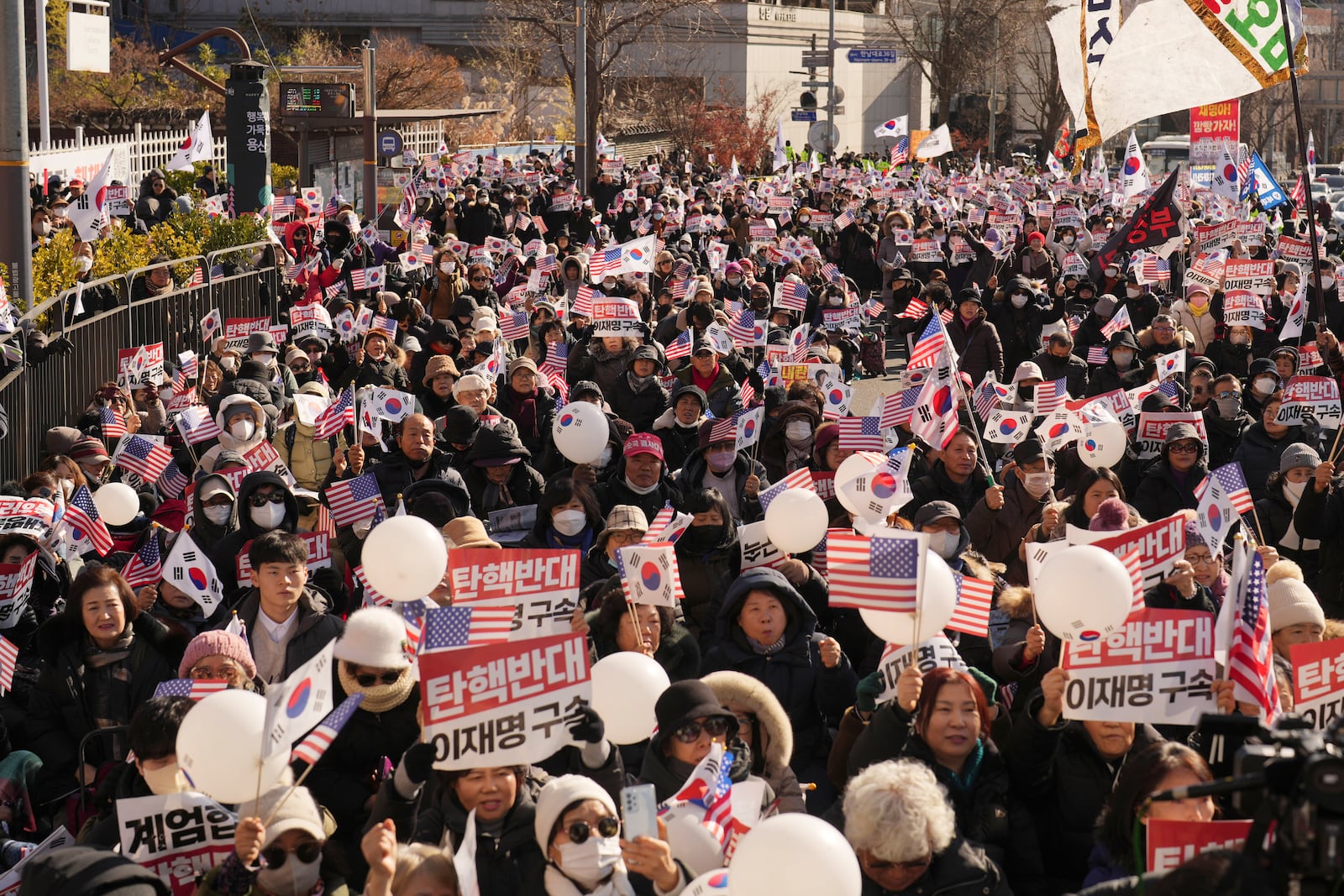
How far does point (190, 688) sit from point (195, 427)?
499 cm

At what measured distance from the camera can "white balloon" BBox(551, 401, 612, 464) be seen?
371 inches

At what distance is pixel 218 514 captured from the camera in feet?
27.0

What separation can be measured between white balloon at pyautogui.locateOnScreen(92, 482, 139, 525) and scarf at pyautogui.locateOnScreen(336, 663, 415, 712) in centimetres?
311

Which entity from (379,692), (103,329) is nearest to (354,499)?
(379,692)

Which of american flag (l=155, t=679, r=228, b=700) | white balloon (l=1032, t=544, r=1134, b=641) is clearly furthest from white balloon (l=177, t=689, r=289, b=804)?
white balloon (l=1032, t=544, r=1134, b=641)

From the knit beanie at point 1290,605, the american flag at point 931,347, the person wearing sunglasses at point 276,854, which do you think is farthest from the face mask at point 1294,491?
the person wearing sunglasses at point 276,854

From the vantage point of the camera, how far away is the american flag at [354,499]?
8.45m

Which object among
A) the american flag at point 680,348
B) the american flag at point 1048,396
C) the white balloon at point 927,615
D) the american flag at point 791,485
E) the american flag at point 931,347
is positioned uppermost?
the american flag at point 931,347

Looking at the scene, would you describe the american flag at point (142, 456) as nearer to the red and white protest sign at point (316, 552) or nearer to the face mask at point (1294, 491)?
the red and white protest sign at point (316, 552)

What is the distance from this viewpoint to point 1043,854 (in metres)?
5.20

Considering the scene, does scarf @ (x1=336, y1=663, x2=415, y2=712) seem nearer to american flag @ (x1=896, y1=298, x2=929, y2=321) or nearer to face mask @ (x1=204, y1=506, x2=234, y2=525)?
face mask @ (x1=204, y1=506, x2=234, y2=525)

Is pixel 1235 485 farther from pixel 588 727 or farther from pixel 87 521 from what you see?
pixel 87 521

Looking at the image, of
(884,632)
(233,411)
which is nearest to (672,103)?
(233,411)

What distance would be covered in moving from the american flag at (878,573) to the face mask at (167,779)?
2.17m
